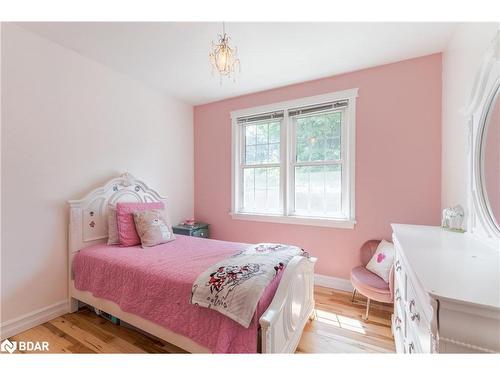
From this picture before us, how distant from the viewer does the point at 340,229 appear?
2.62 meters

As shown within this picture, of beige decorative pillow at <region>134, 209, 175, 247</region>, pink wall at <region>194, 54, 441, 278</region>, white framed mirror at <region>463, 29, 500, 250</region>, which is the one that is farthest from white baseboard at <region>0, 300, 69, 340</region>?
white framed mirror at <region>463, 29, 500, 250</region>

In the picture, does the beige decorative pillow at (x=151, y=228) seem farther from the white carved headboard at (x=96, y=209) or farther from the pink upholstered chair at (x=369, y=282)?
the pink upholstered chair at (x=369, y=282)

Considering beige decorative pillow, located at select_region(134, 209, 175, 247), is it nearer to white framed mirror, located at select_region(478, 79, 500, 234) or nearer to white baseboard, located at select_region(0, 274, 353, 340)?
white baseboard, located at select_region(0, 274, 353, 340)

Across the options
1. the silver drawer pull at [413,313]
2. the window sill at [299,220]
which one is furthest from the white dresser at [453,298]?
the window sill at [299,220]

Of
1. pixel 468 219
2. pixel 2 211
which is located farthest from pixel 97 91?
pixel 468 219

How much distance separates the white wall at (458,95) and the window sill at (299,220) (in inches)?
36.6

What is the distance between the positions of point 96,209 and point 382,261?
9.53ft

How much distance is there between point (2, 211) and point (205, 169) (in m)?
2.26

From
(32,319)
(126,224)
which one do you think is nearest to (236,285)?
(126,224)

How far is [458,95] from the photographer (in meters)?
1.76

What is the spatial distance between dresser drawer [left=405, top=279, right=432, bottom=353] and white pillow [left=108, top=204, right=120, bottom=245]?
2.43 m

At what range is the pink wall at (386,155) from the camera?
7.20 feet

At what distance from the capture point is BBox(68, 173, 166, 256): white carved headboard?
6.92 ft
